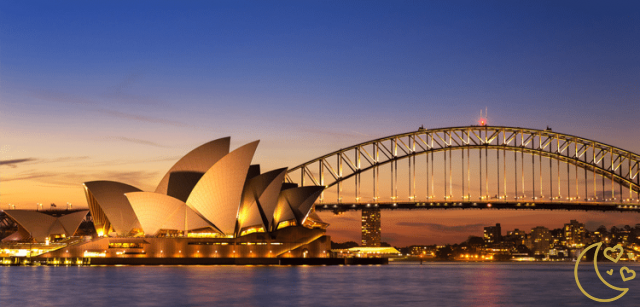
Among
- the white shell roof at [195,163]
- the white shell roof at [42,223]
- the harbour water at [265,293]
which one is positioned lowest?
the harbour water at [265,293]

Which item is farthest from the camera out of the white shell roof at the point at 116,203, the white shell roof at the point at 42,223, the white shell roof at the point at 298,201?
the white shell roof at the point at 42,223

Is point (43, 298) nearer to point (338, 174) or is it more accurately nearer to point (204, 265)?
point (204, 265)

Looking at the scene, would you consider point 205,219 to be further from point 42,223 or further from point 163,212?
point 42,223

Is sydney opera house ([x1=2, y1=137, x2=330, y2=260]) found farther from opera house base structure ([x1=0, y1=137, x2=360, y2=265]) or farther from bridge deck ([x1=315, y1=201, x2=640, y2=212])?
bridge deck ([x1=315, y1=201, x2=640, y2=212])

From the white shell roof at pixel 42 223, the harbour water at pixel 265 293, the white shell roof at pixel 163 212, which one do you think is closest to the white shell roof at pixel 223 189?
the white shell roof at pixel 163 212

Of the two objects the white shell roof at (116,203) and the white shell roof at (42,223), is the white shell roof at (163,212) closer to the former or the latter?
the white shell roof at (116,203)

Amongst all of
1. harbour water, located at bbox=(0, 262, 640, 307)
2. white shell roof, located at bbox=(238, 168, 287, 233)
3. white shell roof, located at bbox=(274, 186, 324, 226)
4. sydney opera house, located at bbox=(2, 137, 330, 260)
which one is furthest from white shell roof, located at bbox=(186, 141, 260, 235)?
harbour water, located at bbox=(0, 262, 640, 307)

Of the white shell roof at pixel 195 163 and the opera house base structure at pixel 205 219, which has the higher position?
the white shell roof at pixel 195 163
